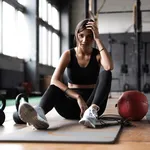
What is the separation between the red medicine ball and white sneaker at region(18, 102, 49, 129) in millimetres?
663

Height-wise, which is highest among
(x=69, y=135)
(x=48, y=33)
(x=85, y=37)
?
(x=48, y=33)

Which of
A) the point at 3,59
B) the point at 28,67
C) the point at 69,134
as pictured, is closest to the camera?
the point at 69,134

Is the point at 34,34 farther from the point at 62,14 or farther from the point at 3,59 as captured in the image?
the point at 62,14

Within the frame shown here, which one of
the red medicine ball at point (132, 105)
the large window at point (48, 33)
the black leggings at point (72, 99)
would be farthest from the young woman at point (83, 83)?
the large window at point (48, 33)

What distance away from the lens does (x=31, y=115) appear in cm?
172

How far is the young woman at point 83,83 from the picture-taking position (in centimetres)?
194

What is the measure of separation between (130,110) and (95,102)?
1.24 ft

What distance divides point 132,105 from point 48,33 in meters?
7.79

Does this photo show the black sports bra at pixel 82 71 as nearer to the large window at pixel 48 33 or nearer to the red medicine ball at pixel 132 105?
the red medicine ball at pixel 132 105

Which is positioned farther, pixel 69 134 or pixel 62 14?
pixel 62 14

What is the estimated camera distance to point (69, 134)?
5.34 feet

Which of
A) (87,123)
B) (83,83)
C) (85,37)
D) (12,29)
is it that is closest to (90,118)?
(87,123)

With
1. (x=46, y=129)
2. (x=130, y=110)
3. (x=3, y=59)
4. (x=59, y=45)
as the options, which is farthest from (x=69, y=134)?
(x=59, y=45)

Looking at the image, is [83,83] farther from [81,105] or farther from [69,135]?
[69,135]
